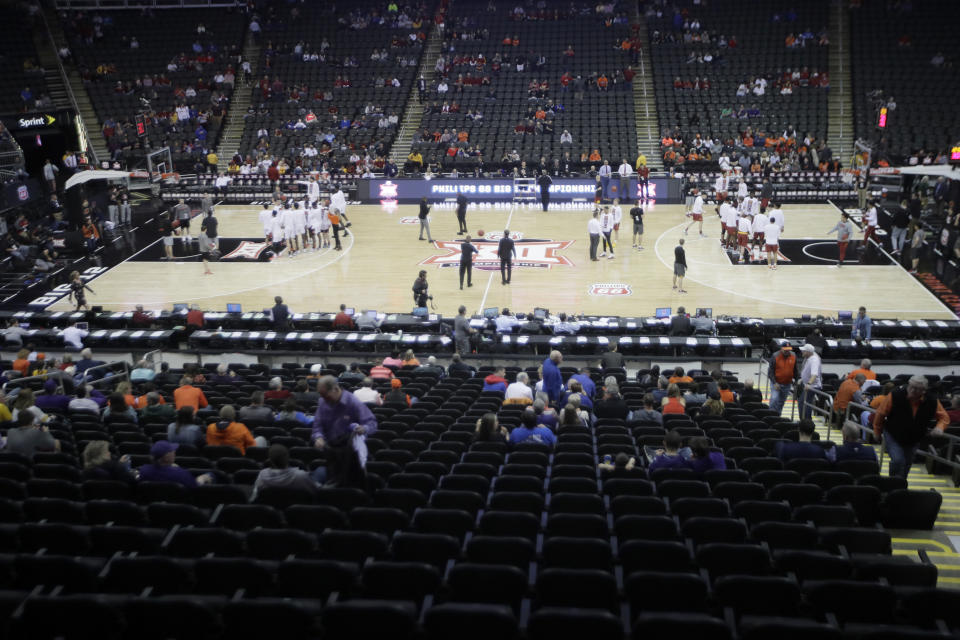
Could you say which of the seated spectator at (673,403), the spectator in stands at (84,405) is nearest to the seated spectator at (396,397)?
the seated spectator at (673,403)

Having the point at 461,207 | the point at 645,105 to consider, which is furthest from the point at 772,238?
the point at 645,105

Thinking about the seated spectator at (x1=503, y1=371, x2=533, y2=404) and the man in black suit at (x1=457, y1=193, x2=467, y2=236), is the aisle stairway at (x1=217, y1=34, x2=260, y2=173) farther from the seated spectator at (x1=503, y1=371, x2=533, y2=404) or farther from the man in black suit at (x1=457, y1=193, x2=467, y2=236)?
the seated spectator at (x1=503, y1=371, x2=533, y2=404)

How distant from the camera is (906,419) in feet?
33.2

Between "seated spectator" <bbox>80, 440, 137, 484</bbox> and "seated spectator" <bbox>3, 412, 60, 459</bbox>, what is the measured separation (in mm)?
1610

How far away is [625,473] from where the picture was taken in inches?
351

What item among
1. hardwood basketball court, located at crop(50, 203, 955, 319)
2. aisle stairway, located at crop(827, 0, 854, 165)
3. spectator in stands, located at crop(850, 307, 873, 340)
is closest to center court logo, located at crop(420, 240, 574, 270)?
hardwood basketball court, located at crop(50, 203, 955, 319)

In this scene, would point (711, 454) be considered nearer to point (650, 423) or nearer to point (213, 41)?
point (650, 423)

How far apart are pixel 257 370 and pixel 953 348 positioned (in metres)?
14.1

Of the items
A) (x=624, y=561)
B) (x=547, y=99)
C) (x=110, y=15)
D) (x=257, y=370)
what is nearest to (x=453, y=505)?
(x=624, y=561)

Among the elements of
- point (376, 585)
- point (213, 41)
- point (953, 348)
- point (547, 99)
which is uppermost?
point (213, 41)

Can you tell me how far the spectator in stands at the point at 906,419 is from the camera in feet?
33.1

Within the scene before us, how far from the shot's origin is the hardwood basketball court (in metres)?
21.6

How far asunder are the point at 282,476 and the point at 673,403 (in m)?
6.16

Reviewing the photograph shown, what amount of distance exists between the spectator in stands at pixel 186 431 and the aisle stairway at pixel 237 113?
30373 mm
